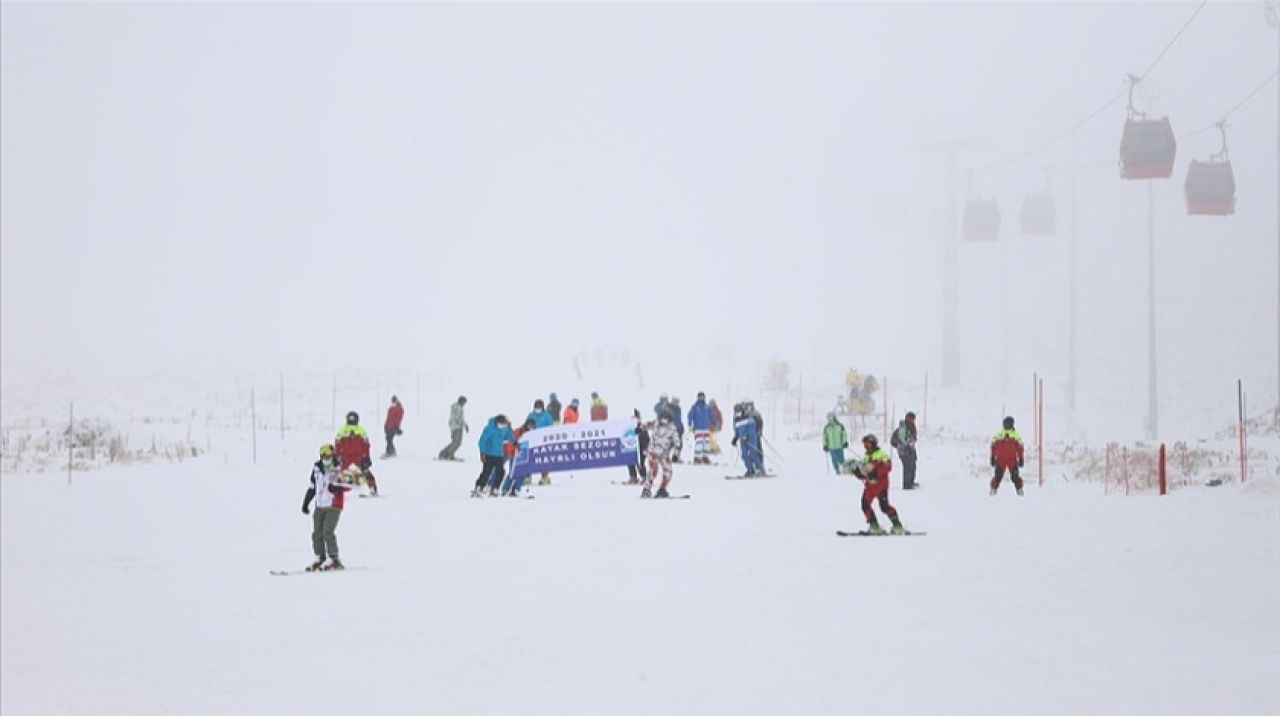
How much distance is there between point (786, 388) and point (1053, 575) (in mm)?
44455

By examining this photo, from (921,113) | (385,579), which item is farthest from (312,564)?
(921,113)

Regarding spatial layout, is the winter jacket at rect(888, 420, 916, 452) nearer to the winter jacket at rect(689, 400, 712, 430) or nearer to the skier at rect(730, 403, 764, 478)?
the skier at rect(730, 403, 764, 478)

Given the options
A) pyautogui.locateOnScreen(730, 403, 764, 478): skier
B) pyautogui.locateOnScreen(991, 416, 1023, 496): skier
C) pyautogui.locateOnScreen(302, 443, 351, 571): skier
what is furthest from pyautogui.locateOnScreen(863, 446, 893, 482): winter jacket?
pyautogui.locateOnScreen(730, 403, 764, 478): skier

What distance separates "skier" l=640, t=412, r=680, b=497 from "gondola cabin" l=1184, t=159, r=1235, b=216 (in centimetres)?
1896

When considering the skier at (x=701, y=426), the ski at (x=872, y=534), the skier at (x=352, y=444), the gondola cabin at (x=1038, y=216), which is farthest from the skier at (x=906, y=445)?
the gondola cabin at (x=1038, y=216)

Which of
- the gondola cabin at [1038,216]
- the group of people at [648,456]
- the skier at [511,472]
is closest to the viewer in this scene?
the group of people at [648,456]

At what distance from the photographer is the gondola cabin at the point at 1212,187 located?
116 ft

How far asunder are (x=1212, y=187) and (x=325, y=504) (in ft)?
89.7

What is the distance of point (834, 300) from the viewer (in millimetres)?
152375

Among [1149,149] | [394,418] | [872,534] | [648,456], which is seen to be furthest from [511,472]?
[1149,149]

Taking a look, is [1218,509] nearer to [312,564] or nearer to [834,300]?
[312,564]

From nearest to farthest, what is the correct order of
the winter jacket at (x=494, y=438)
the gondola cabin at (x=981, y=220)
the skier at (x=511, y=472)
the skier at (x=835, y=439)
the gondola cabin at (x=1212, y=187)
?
the winter jacket at (x=494, y=438) → the skier at (x=511, y=472) → the skier at (x=835, y=439) → the gondola cabin at (x=1212, y=187) → the gondola cabin at (x=981, y=220)

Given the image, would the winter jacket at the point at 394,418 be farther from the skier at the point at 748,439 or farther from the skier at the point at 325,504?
the skier at the point at 325,504

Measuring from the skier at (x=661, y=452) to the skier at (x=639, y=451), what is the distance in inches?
27.5
